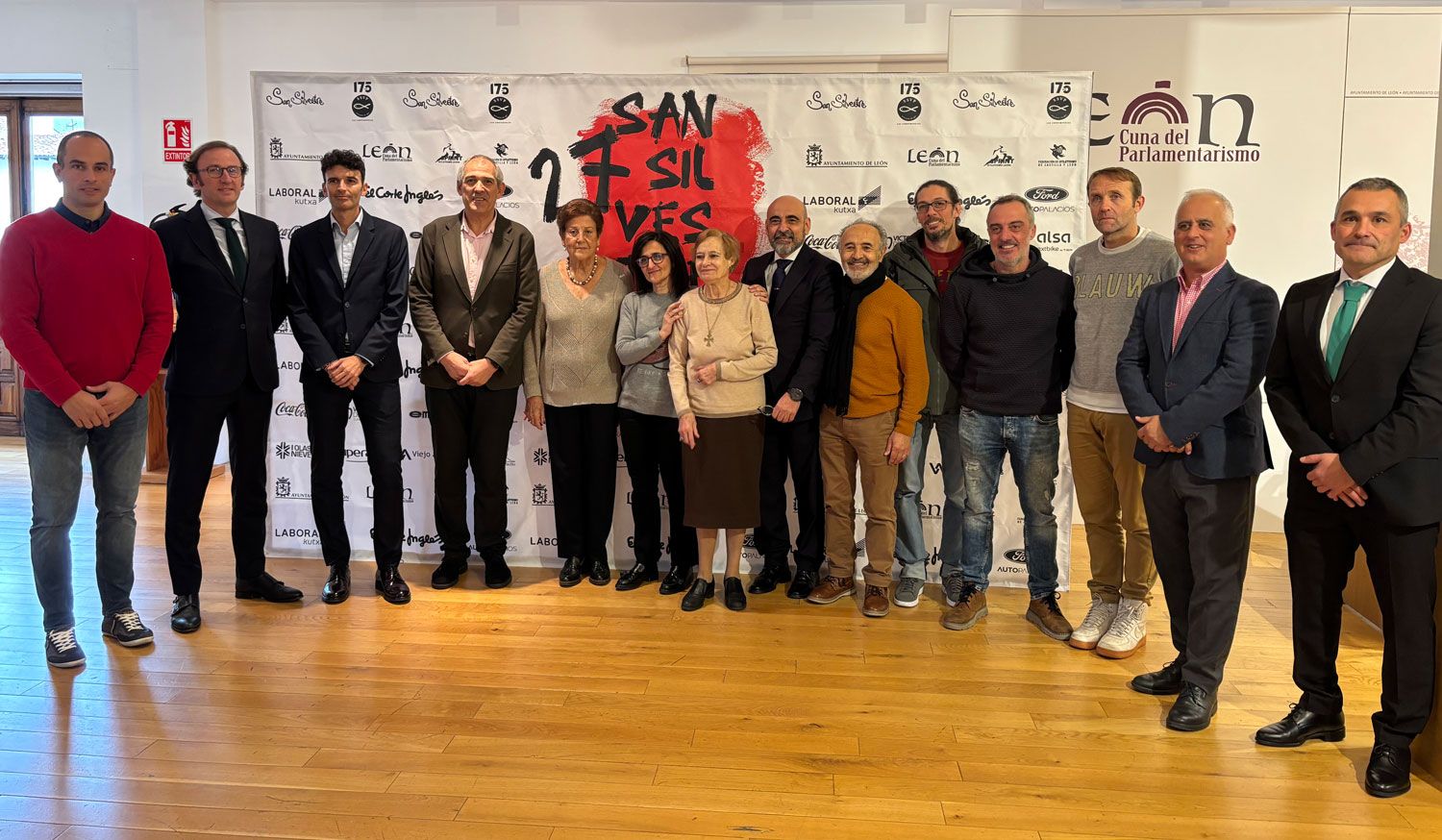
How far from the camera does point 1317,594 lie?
280cm

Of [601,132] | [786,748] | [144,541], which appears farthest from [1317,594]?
[144,541]

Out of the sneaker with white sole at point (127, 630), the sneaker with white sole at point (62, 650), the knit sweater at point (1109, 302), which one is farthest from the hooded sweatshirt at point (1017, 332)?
the sneaker with white sole at point (62, 650)

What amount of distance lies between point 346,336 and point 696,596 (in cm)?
179

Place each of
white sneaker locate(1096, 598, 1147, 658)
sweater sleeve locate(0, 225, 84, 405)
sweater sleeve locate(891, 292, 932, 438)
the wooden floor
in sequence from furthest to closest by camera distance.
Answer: sweater sleeve locate(891, 292, 932, 438)
white sneaker locate(1096, 598, 1147, 658)
sweater sleeve locate(0, 225, 84, 405)
the wooden floor

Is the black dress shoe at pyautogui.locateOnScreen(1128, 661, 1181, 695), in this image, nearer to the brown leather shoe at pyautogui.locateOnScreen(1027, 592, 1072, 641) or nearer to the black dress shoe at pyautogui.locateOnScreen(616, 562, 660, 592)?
the brown leather shoe at pyautogui.locateOnScreen(1027, 592, 1072, 641)

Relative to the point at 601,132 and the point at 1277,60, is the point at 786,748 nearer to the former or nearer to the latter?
the point at 601,132

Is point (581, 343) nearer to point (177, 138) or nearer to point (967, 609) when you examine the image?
point (967, 609)

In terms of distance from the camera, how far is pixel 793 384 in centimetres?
399

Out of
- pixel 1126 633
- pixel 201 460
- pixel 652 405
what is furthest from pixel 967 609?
pixel 201 460

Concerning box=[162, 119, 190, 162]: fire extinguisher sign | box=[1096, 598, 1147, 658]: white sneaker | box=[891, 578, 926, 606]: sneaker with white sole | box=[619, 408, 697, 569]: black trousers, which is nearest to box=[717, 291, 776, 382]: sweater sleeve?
box=[619, 408, 697, 569]: black trousers

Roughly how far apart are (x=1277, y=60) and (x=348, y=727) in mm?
5576

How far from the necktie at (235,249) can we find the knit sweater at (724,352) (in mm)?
1725

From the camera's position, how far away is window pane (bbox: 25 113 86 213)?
25.7 feet

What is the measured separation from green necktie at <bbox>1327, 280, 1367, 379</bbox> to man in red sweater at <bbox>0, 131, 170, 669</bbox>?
3.75 metres
